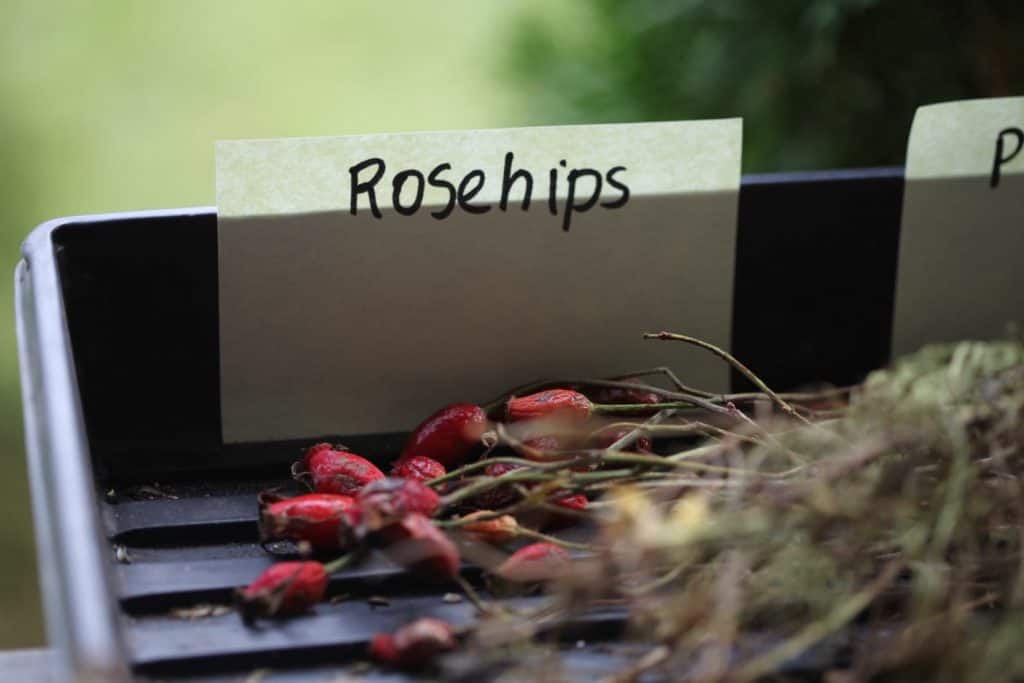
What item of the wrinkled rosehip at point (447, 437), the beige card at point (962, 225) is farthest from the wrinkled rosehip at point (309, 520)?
the beige card at point (962, 225)

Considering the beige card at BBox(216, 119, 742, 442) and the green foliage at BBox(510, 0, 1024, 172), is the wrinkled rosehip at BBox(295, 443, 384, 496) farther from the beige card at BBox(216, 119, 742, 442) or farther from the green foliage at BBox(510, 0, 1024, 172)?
the green foliage at BBox(510, 0, 1024, 172)

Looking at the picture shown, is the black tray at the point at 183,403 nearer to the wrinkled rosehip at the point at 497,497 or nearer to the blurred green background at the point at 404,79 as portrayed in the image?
the wrinkled rosehip at the point at 497,497

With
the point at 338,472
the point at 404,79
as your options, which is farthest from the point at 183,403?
the point at 404,79

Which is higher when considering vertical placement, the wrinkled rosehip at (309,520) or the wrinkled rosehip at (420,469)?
the wrinkled rosehip at (420,469)

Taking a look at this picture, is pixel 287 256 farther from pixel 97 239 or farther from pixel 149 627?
pixel 149 627

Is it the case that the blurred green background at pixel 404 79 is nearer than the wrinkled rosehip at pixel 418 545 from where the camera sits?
No

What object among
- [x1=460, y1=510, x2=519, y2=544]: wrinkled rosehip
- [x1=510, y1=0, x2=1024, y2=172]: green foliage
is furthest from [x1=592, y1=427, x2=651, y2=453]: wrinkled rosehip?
[x1=510, y1=0, x2=1024, y2=172]: green foliage

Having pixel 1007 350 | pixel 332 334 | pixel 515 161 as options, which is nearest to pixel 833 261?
pixel 1007 350
